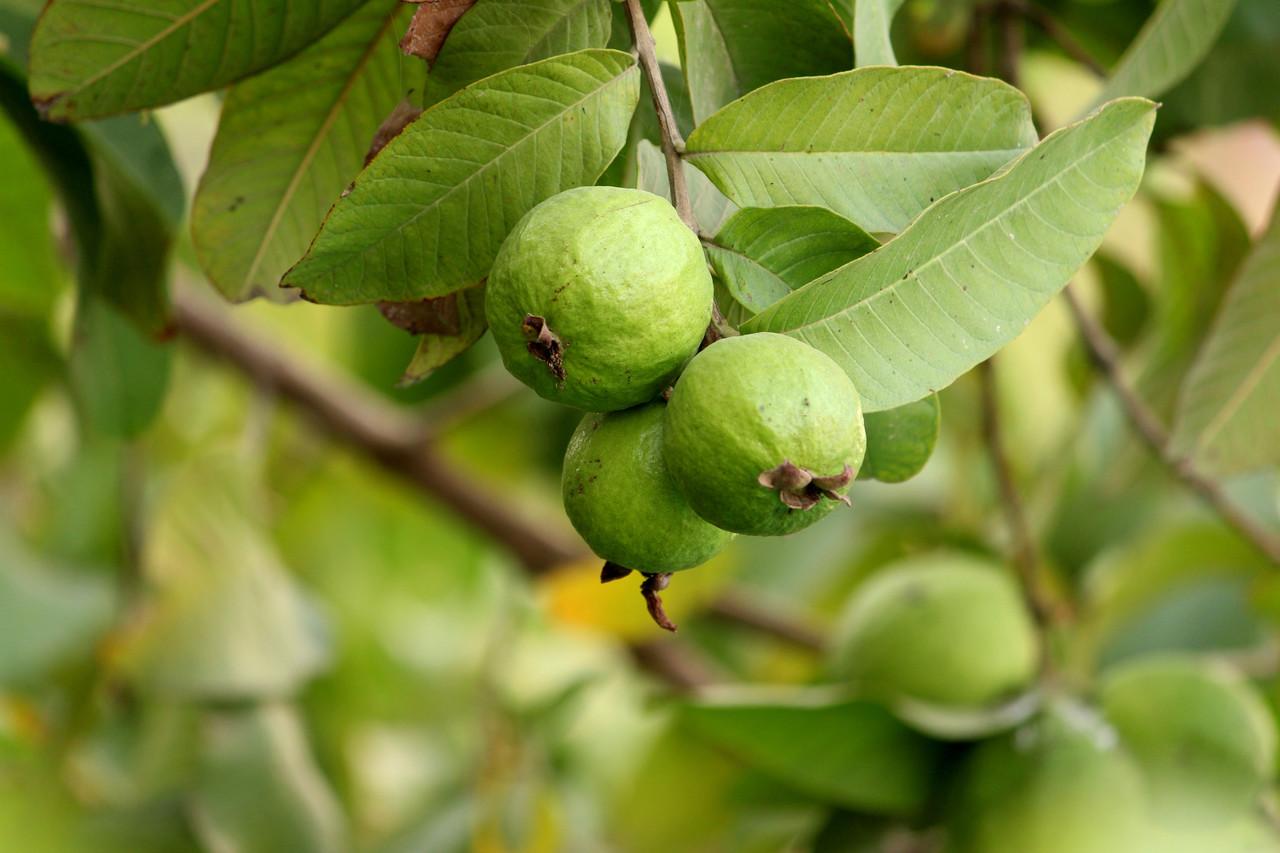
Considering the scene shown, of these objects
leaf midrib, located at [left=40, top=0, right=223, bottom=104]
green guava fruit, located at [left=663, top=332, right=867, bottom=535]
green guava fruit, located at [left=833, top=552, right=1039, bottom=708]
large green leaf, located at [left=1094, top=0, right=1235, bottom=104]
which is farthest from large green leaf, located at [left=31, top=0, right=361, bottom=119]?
green guava fruit, located at [left=833, top=552, right=1039, bottom=708]

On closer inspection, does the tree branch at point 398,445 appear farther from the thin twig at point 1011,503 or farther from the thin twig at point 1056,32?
the thin twig at point 1056,32

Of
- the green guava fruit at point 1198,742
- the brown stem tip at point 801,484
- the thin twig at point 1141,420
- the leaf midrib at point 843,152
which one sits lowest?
the green guava fruit at point 1198,742

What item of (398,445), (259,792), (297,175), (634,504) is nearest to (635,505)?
(634,504)

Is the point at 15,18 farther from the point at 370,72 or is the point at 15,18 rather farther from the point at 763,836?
the point at 763,836

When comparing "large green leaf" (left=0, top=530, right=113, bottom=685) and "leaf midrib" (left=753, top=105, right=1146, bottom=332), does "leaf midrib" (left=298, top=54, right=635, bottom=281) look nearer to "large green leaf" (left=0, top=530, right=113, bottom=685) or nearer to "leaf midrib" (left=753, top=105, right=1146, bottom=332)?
"leaf midrib" (left=753, top=105, right=1146, bottom=332)

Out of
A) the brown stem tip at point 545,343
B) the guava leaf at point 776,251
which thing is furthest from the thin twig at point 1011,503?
the brown stem tip at point 545,343

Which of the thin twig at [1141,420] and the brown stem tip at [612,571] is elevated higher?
the brown stem tip at [612,571]

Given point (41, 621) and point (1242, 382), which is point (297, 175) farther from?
point (41, 621)
